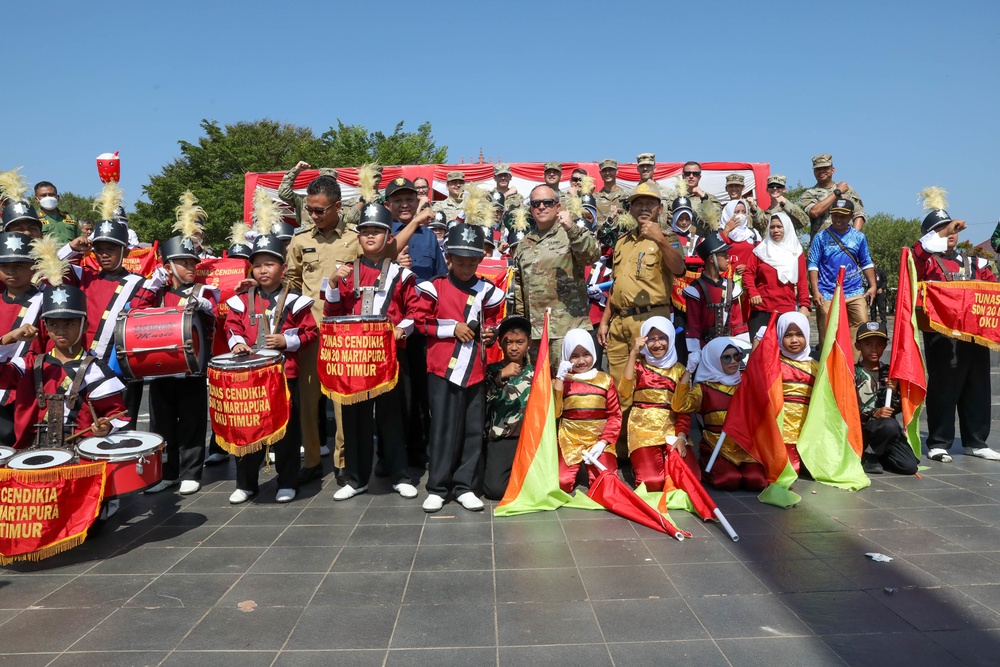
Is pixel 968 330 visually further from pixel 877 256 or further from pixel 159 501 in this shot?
pixel 877 256

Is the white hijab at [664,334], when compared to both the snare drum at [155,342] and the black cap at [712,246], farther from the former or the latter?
the snare drum at [155,342]

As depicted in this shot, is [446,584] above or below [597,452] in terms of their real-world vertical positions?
below

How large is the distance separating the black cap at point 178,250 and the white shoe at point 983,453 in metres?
7.77

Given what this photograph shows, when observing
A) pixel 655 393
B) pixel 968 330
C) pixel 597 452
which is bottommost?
pixel 597 452

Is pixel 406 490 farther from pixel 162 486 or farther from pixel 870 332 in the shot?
pixel 870 332

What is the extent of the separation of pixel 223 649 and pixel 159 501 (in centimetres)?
291

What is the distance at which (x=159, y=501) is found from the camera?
569 cm

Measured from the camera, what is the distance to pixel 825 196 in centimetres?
920

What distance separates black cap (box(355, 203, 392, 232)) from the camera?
554 cm

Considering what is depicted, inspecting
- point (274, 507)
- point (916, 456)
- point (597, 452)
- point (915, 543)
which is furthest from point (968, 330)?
point (274, 507)

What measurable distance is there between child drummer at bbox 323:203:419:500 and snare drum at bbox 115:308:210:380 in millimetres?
1110

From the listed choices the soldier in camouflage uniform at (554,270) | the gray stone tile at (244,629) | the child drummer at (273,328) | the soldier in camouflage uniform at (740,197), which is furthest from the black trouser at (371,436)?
the soldier in camouflage uniform at (740,197)

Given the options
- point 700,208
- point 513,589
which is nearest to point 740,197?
point 700,208

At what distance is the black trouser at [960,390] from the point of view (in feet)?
22.8
